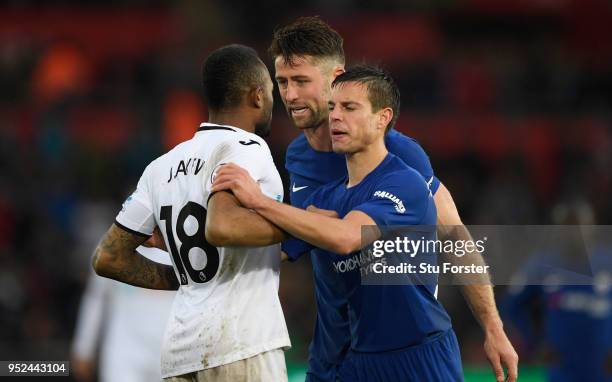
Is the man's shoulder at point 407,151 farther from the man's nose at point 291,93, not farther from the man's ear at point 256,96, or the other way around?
the man's ear at point 256,96

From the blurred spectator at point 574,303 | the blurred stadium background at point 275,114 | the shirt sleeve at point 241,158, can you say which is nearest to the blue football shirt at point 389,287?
the shirt sleeve at point 241,158

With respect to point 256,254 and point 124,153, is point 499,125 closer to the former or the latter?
point 124,153

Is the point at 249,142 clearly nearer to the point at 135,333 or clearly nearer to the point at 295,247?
the point at 295,247

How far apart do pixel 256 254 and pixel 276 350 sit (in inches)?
15.9

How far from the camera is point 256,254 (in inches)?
186

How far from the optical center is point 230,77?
4.83 meters

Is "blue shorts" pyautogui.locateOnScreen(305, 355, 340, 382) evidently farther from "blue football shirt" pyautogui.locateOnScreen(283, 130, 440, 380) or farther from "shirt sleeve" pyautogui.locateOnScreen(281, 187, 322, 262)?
Result: "shirt sleeve" pyautogui.locateOnScreen(281, 187, 322, 262)

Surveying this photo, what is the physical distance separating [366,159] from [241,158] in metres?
0.60

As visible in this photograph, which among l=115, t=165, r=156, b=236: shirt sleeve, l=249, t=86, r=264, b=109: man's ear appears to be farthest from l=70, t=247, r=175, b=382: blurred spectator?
l=249, t=86, r=264, b=109: man's ear

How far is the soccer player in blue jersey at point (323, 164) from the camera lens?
527cm

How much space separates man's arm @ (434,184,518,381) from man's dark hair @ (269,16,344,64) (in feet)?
2.89

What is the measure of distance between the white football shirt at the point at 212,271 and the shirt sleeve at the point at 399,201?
1.37 ft

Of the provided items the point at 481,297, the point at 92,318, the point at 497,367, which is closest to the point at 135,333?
the point at 92,318

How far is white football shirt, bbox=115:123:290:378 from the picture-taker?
4613mm
